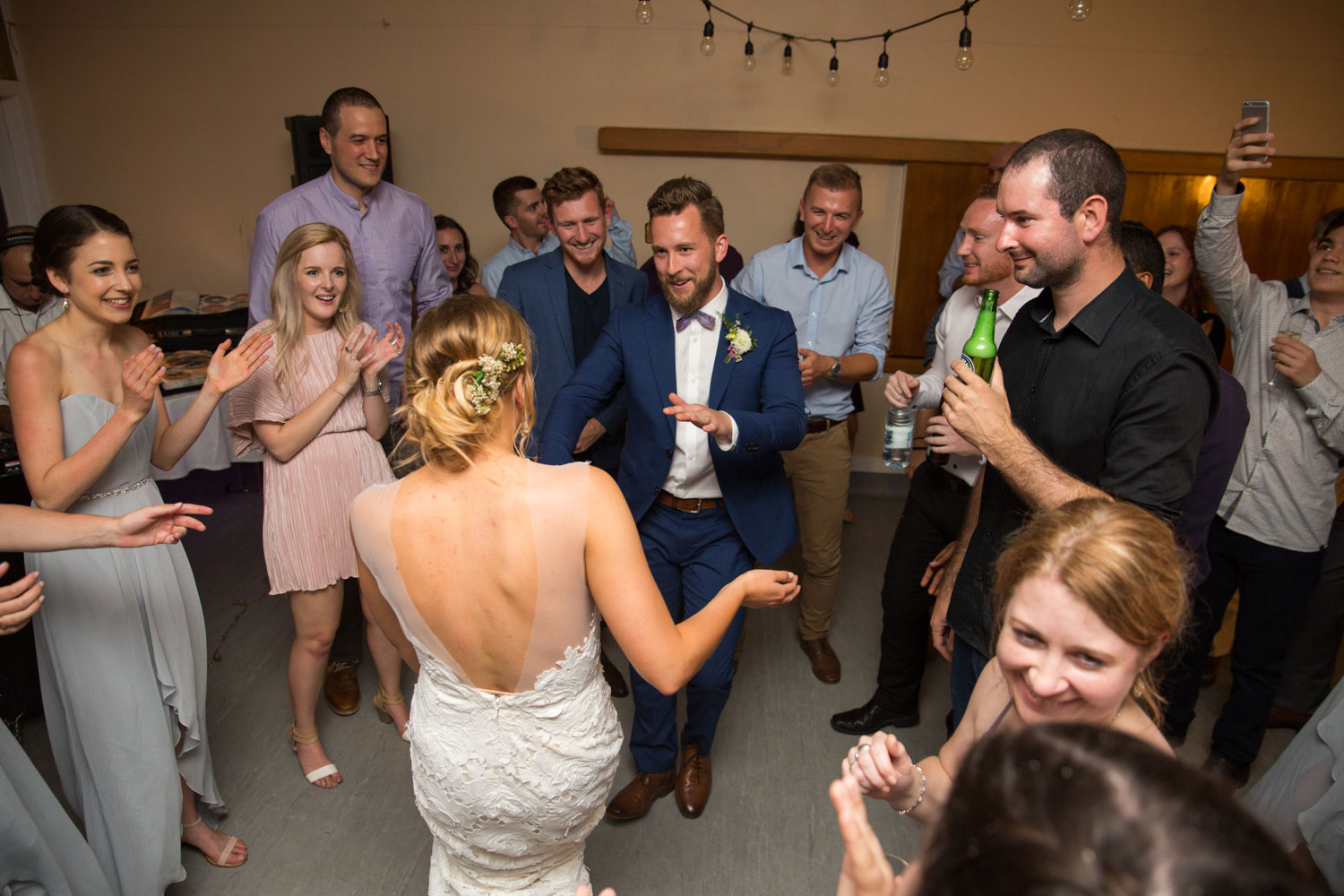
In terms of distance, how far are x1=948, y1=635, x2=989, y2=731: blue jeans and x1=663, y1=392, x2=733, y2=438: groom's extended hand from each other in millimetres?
784

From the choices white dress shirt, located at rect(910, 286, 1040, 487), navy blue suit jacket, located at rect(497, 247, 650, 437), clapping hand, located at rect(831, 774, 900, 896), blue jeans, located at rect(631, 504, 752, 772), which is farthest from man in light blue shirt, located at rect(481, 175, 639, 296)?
clapping hand, located at rect(831, 774, 900, 896)

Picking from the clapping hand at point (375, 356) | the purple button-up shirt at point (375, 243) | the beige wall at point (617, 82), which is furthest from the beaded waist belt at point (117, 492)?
the beige wall at point (617, 82)

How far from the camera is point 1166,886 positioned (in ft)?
1.88

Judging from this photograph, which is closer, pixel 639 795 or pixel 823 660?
pixel 639 795

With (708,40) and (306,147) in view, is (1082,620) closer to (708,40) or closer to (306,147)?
(708,40)

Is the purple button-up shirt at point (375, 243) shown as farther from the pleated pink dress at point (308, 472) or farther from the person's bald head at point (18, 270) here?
the person's bald head at point (18, 270)

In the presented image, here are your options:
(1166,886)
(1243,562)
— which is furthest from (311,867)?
(1243,562)

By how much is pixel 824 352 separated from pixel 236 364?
2.20m

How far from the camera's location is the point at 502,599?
4.76 feet

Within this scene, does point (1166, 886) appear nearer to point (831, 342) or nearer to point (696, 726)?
point (696, 726)

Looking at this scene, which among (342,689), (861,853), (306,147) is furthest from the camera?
(306,147)

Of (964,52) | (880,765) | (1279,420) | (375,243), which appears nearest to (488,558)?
(880,765)

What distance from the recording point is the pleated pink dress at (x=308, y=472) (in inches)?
96.9

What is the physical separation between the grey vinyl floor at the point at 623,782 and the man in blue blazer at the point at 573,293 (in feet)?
3.61
